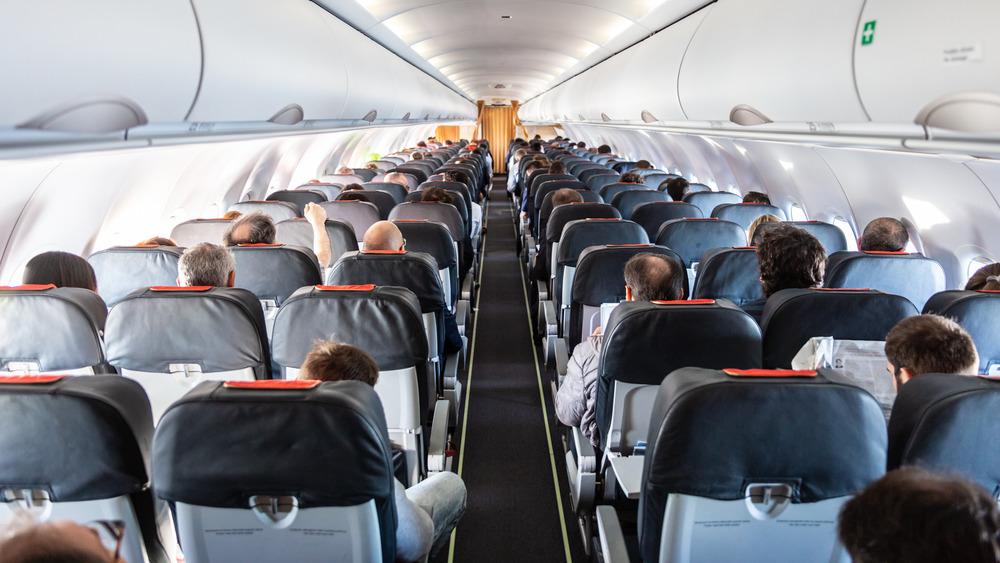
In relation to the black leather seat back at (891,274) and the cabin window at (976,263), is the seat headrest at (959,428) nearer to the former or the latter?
the black leather seat back at (891,274)

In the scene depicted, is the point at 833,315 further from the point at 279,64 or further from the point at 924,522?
the point at 279,64

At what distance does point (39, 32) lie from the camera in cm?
179

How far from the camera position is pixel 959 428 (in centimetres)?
173

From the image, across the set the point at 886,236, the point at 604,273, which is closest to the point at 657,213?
the point at 886,236

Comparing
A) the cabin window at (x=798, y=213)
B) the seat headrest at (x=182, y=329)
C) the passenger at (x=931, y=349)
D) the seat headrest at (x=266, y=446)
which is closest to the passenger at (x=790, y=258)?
the passenger at (x=931, y=349)

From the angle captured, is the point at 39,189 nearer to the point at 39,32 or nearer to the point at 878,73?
the point at 39,32

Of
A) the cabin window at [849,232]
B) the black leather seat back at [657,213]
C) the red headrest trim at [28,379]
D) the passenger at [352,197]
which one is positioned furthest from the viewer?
the passenger at [352,197]

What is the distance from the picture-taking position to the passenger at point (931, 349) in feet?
7.22

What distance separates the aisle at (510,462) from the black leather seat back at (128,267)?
2381 mm

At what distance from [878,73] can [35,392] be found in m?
3.31

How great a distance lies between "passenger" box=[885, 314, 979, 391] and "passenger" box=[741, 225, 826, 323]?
122cm

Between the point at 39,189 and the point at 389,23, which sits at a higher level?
the point at 389,23

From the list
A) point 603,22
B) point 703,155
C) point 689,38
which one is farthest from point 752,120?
point 703,155

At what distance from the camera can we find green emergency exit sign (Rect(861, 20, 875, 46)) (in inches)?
108
